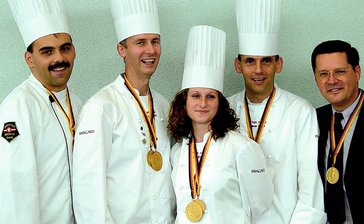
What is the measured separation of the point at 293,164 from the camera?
233cm

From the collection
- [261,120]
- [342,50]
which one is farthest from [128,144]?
[342,50]

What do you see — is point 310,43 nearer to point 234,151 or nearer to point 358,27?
point 358,27

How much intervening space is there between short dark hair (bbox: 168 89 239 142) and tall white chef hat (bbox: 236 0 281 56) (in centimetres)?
31

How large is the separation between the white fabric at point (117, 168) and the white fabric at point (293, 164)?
447mm

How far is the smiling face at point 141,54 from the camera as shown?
2.27 metres

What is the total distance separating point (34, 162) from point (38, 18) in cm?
60

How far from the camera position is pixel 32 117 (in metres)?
2.09

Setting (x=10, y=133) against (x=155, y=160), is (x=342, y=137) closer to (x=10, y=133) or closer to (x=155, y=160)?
(x=155, y=160)

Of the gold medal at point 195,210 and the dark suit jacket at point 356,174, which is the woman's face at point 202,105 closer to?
the gold medal at point 195,210

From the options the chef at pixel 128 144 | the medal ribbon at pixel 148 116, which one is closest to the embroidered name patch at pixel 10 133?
the chef at pixel 128 144

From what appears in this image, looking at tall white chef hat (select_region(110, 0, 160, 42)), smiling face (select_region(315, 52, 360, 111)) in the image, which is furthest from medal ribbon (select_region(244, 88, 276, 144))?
tall white chef hat (select_region(110, 0, 160, 42))

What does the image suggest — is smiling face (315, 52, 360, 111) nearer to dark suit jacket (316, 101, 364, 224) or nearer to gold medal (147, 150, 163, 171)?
dark suit jacket (316, 101, 364, 224)

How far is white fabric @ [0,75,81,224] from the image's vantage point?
200 centimetres

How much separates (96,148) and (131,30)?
55 cm
